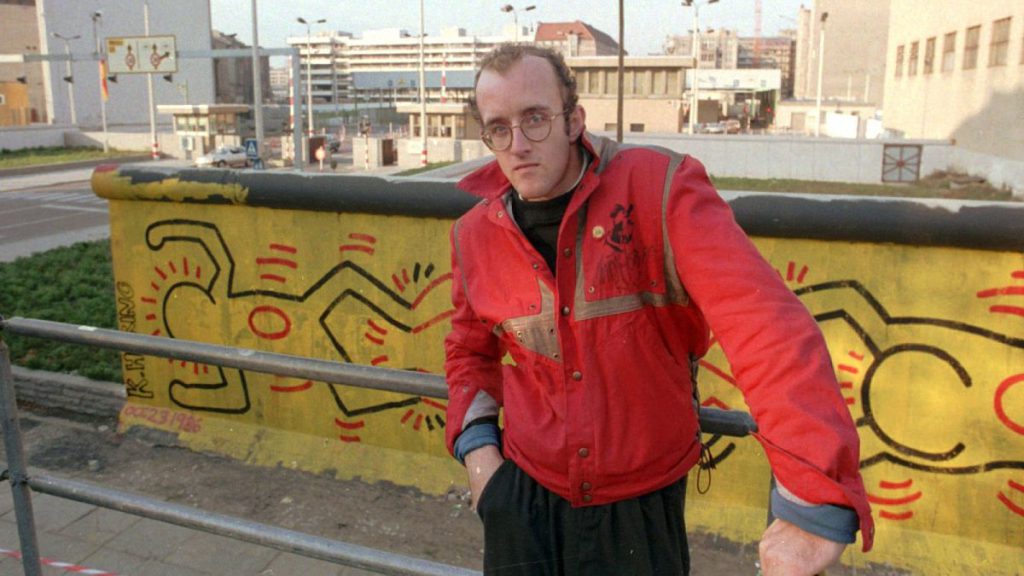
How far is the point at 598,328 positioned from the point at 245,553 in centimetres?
301

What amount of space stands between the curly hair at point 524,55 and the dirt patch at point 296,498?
2822 millimetres

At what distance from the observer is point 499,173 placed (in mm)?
2012

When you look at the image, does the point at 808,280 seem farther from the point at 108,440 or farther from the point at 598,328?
the point at 108,440

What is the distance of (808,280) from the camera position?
3.91 m

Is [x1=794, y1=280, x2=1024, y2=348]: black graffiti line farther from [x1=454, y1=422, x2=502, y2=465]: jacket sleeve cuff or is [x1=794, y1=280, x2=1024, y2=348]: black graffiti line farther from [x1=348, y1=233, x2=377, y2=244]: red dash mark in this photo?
[x1=454, y1=422, x2=502, y2=465]: jacket sleeve cuff

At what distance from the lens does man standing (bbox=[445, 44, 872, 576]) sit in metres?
1.74

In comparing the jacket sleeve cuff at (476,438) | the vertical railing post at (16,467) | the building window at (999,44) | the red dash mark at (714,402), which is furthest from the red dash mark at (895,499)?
the building window at (999,44)

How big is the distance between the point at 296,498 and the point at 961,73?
3435 cm

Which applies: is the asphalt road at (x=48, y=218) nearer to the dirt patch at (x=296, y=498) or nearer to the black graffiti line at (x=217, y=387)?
the dirt patch at (x=296, y=498)

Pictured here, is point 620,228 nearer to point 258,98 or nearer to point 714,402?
point 714,402

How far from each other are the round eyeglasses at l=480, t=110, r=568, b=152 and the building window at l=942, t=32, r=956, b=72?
3699 cm

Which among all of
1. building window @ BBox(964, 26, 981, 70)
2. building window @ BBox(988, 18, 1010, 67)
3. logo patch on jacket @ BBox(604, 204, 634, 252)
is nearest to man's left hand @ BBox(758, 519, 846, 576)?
logo patch on jacket @ BBox(604, 204, 634, 252)

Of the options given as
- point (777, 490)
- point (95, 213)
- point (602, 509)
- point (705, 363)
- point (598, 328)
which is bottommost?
point (95, 213)

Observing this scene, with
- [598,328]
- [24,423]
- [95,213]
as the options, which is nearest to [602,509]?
[598,328]
